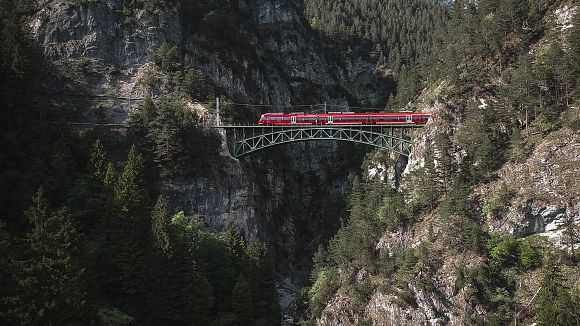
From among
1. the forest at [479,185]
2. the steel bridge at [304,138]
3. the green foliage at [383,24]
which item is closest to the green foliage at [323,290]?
the forest at [479,185]

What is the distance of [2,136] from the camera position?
38.9 m

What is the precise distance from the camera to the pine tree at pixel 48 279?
77.0ft

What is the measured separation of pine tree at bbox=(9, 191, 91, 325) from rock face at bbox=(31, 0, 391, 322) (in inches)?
1034

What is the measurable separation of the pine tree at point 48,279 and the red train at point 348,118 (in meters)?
35.9

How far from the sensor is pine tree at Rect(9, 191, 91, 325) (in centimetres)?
2347

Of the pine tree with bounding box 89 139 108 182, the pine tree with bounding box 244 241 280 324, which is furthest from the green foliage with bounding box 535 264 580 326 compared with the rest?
the pine tree with bounding box 89 139 108 182

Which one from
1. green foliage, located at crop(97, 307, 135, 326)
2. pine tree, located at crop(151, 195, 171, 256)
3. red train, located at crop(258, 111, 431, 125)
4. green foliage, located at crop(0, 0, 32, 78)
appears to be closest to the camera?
green foliage, located at crop(97, 307, 135, 326)

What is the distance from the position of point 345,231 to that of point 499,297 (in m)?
20.1

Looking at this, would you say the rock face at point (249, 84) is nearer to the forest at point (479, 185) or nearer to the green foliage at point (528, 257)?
the forest at point (479, 185)

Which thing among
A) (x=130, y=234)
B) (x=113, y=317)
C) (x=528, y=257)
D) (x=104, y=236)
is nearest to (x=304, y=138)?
(x=130, y=234)

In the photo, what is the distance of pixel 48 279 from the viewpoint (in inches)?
976

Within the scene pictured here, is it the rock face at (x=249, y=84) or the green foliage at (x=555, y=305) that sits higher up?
the rock face at (x=249, y=84)

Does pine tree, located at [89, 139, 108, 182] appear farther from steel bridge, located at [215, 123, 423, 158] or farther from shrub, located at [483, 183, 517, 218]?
shrub, located at [483, 183, 517, 218]

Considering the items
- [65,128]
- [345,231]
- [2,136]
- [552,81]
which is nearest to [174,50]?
[65,128]
